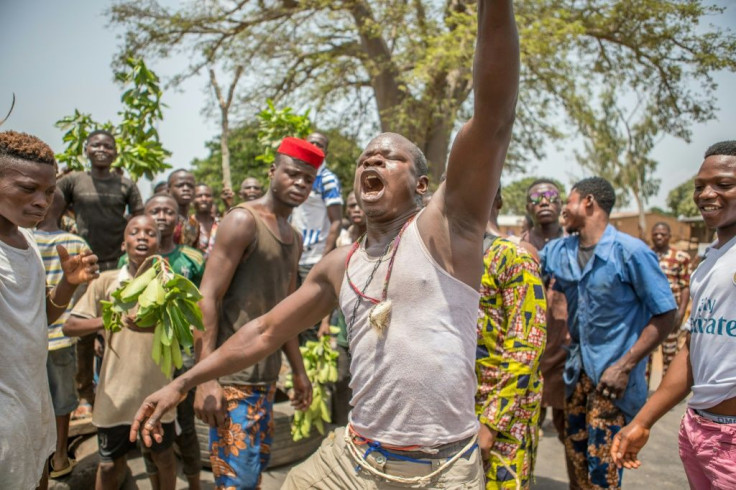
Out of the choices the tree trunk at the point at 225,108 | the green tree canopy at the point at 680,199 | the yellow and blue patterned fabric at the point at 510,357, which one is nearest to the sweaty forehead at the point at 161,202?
the yellow and blue patterned fabric at the point at 510,357

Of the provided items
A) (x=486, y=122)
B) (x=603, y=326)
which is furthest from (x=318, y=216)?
(x=486, y=122)

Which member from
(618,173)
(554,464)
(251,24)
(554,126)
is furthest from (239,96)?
(618,173)

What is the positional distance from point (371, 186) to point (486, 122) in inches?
22.1

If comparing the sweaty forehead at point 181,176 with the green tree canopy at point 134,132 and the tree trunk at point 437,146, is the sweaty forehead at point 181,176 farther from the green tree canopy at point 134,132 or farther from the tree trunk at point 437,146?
the tree trunk at point 437,146

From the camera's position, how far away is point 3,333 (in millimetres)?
2373

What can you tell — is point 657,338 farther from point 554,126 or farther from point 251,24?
point 251,24

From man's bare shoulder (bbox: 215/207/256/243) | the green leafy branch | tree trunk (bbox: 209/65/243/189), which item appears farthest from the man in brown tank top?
tree trunk (bbox: 209/65/243/189)

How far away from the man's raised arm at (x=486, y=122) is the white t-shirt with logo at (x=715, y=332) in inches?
54.2

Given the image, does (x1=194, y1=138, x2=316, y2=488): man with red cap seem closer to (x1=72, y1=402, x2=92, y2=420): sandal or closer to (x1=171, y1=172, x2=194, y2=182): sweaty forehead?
(x1=72, y1=402, x2=92, y2=420): sandal

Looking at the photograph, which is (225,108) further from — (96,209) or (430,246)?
(430,246)

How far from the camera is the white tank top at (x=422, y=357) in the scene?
179 centimetres

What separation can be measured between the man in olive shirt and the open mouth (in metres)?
3.85

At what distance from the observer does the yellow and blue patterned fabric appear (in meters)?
2.67

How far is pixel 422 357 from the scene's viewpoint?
1787 millimetres
